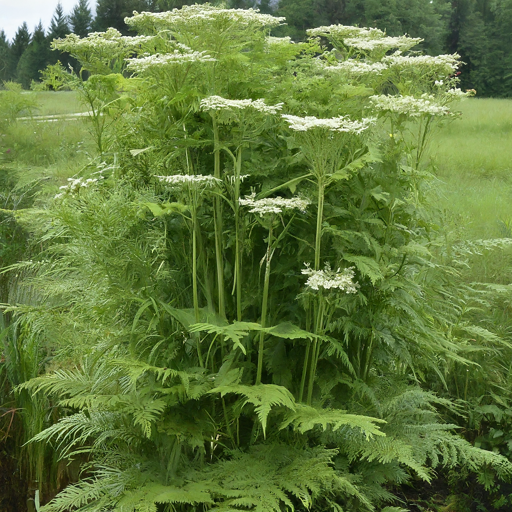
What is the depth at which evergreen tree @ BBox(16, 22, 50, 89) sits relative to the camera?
22891mm

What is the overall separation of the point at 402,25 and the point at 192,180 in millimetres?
20366

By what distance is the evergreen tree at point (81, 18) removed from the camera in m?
25.1

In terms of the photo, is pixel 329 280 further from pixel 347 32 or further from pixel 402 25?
pixel 402 25

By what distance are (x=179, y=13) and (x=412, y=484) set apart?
105 inches

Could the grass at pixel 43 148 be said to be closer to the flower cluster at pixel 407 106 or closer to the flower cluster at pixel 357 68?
the flower cluster at pixel 357 68

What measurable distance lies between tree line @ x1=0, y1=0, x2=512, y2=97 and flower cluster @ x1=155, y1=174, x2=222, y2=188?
588 inches

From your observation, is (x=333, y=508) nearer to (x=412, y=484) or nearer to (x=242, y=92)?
(x=412, y=484)

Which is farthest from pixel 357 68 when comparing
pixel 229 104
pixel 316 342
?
pixel 316 342

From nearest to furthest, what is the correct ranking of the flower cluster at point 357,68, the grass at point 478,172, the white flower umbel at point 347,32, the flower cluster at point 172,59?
the flower cluster at point 172,59, the flower cluster at point 357,68, the white flower umbel at point 347,32, the grass at point 478,172

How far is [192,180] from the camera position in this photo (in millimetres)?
2098

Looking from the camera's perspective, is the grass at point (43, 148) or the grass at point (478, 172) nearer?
the grass at point (478, 172)

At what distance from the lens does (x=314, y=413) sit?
2189 mm

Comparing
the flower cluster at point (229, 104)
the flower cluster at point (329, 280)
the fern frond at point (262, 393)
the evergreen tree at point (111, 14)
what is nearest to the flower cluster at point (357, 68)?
the flower cluster at point (229, 104)

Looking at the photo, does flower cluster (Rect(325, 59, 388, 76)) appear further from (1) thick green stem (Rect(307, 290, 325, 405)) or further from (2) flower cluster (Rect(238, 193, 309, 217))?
(1) thick green stem (Rect(307, 290, 325, 405))
